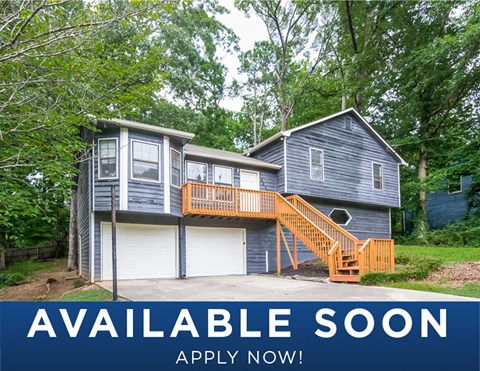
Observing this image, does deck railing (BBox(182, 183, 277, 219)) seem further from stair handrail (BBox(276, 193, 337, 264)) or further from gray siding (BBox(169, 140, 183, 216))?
stair handrail (BBox(276, 193, 337, 264))

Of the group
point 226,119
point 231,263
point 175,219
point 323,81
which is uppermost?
point 323,81

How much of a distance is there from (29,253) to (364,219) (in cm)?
1780

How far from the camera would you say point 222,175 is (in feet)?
45.2

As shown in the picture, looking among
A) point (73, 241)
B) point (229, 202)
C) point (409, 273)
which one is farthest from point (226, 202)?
point (73, 241)

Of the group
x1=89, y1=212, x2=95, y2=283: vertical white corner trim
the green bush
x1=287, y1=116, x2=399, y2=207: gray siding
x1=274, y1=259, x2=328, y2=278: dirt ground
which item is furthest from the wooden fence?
the green bush

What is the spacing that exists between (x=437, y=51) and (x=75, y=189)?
1962 centimetres

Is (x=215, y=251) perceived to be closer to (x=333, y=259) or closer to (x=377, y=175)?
(x=333, y=259)

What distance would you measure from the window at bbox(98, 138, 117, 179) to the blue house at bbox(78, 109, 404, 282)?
0.03 meters

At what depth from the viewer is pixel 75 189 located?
52.7 ft

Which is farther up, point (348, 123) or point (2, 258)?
point (348, 123)

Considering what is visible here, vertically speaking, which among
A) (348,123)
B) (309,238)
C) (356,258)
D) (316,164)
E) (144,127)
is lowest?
(356,258)

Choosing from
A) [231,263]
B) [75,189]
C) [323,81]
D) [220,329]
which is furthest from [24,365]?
[323,81]

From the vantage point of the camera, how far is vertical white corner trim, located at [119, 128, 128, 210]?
1052cm

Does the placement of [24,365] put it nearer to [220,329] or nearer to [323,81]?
[220,329]
